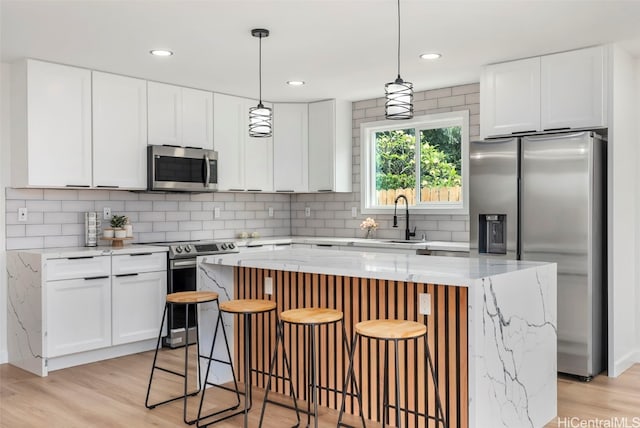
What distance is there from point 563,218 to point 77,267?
373 cm

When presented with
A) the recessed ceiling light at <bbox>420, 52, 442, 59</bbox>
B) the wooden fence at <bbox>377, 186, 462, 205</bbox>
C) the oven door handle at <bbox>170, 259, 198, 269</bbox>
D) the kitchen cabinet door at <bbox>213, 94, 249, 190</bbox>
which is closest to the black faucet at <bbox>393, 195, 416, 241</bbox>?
the wooden fence at <bbox>377, 186, 462, 205</bbox>

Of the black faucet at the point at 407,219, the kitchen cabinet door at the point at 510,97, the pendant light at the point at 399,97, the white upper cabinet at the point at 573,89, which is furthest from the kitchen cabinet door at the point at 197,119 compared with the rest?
the white upper cabinet at the point at 573,89

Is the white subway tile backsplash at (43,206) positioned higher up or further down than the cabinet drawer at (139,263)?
higher up

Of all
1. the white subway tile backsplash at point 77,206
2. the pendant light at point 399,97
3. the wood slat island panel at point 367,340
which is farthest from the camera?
the white subway tile backsplash at point 77,206

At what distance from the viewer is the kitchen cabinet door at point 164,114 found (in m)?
5.29

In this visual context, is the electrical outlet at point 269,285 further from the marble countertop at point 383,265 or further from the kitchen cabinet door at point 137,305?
the kitchen cabinet door at point 137,305

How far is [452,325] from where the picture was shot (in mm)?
2973

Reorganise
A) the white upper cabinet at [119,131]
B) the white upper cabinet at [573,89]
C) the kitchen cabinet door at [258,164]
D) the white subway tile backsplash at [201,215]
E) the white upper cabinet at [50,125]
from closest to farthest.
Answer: the white upper cabinet at [573,89] < the white upper cabinet at [50,125] < the white upper cabinet at [119,131] < the white subway tile backsplash at [201,215] < the kitchen cabinet door at [258,164]

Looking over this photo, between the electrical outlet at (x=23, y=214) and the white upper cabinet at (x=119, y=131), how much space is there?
606 mm

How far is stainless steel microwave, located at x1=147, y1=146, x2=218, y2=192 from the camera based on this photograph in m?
5.23

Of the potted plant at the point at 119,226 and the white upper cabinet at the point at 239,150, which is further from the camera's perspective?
the white upper cabinet at the point at 239,150

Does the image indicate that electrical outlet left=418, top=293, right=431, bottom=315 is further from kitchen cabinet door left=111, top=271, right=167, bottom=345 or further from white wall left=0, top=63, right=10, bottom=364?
white wall left=0, top=63, right=10, bottom=364

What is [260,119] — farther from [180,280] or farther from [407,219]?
[407,219]

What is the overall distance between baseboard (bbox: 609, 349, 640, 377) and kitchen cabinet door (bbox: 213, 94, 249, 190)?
3.85 meters
